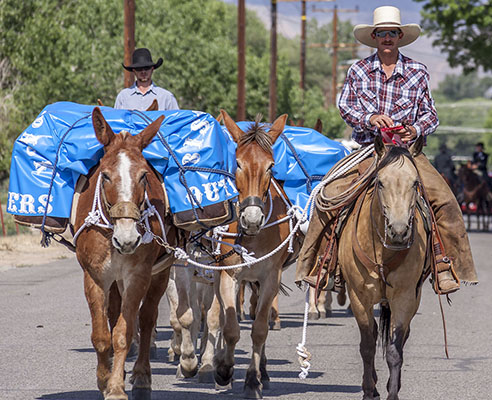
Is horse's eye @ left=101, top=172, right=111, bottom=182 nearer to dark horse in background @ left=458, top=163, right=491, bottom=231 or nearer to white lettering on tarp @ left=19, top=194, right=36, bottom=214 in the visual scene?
white lettering on tarp @ left=19, top=194, right=36, bottom=214

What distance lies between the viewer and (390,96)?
9.30 meters

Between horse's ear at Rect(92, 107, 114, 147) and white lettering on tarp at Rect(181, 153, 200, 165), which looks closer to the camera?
horse's ear at Rect(92, 107, 114, 147)

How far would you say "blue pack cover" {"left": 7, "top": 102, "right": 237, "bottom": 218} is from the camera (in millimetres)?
8766

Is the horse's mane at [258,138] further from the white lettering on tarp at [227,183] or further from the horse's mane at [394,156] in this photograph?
the horse's mane at [394,156]

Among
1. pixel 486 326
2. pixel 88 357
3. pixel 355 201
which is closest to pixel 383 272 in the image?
pixel 355 201

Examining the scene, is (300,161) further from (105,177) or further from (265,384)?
(105,177)

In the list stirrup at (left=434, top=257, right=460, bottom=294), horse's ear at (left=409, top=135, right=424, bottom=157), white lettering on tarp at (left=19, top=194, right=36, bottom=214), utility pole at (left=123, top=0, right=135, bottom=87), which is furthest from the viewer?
utility pole at (left=123, top=0, right=135, bottom=87)

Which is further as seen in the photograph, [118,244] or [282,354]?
[282,354]

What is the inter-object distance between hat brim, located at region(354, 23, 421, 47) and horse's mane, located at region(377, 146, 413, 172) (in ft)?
4.88

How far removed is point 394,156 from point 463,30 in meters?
34.4

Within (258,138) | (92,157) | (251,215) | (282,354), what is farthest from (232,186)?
(282,354)

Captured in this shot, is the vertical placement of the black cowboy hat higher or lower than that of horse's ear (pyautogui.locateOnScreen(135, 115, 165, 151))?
higher

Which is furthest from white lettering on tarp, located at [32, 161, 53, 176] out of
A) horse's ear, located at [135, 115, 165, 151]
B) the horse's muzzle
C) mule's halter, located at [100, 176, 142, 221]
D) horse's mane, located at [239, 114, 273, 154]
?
horse's mane, located at [239, 114, 273, 154]

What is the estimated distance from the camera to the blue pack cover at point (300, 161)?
36.8 ft
